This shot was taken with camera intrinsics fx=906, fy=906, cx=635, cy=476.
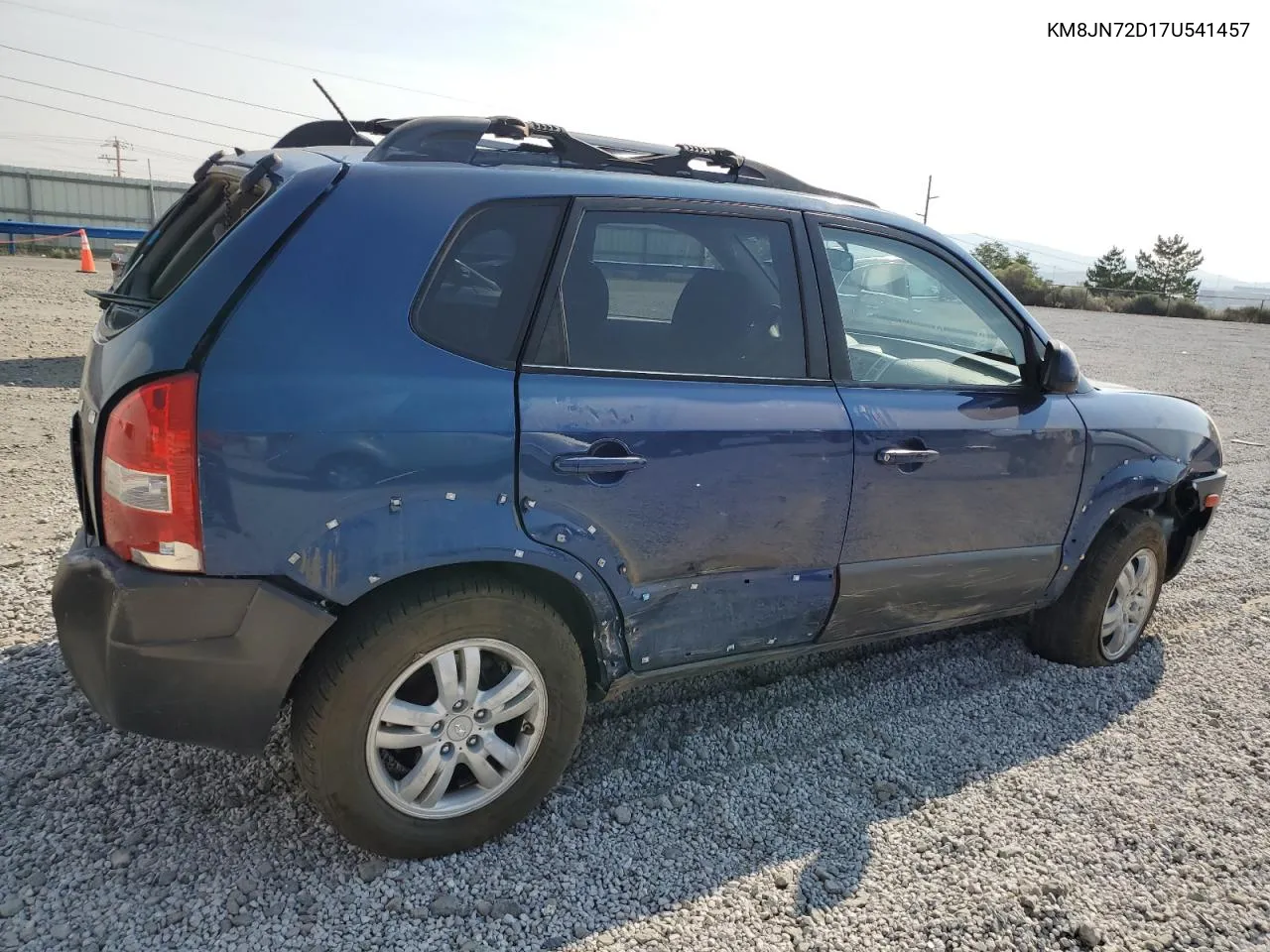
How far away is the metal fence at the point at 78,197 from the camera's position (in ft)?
91.2

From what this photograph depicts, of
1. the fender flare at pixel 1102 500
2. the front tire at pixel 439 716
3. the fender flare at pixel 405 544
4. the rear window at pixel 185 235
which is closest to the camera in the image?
the fender flare at pixel 405 544

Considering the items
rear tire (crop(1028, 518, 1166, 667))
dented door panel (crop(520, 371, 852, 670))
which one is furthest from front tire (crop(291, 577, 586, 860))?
rear tire (crop(1028, 518, 1166, 667))

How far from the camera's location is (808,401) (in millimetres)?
2834

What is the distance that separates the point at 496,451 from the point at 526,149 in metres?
1.03

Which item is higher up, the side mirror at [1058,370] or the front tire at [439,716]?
the side mirror at [1058,370]

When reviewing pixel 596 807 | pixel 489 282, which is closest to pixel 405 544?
pixel 489 282

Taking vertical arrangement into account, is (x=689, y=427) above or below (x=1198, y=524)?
above

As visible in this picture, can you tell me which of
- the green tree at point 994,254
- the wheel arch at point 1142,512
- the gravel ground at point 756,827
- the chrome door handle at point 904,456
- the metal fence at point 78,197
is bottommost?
the gravel ground at point 756,827

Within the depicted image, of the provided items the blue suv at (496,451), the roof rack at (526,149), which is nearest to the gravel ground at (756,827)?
the blue suv at (496,451)

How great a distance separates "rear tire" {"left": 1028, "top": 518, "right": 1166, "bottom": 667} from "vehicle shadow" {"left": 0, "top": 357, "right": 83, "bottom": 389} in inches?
297

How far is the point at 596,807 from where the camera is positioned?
9.14ft

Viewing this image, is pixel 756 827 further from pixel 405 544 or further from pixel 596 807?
pixel 405 544

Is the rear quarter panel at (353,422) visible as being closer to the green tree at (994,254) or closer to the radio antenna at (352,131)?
the radio antenna at (352,131)

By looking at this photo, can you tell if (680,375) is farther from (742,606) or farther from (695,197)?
(742,606)
